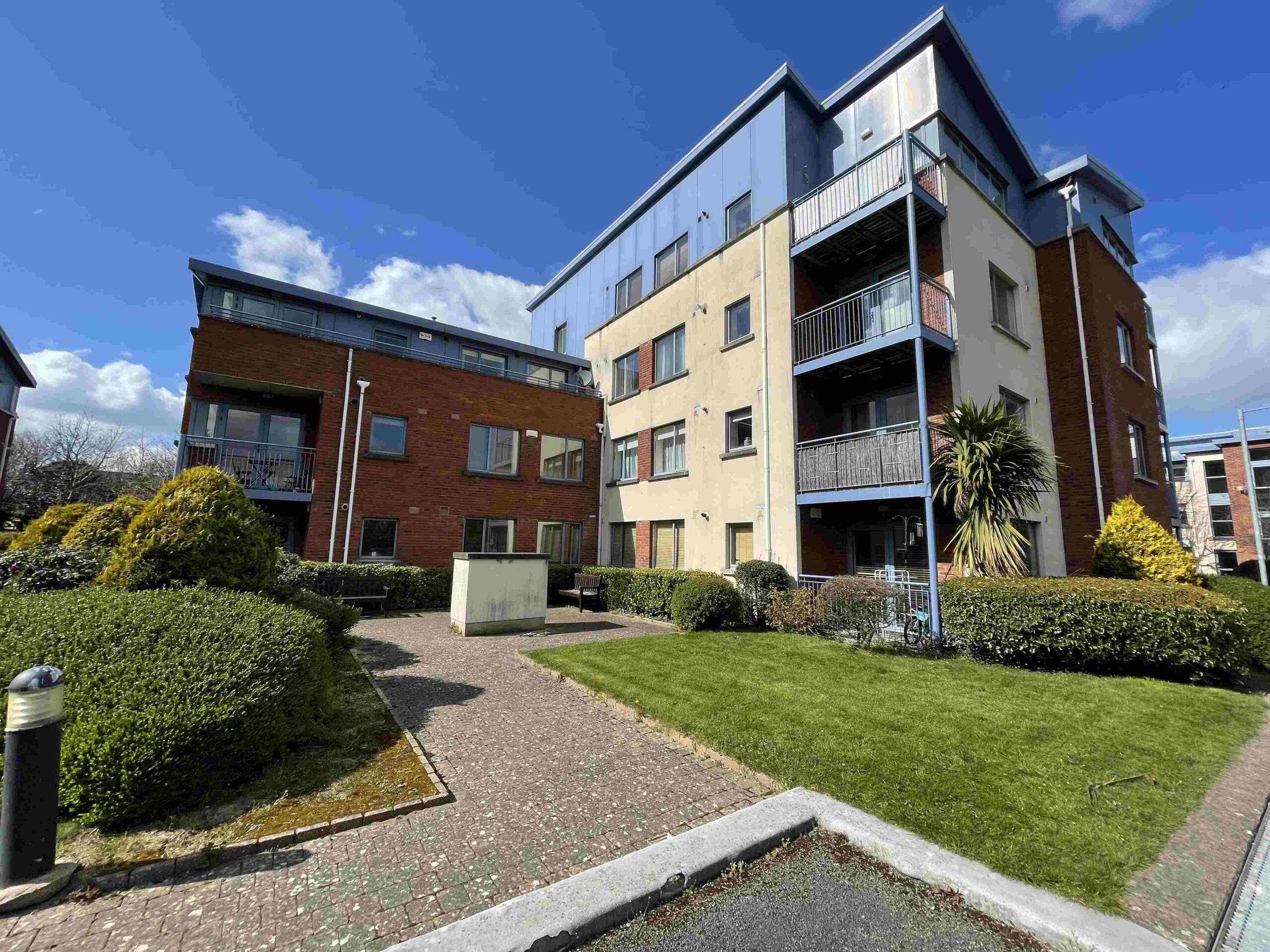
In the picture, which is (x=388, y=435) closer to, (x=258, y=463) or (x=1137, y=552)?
(x=258, y=463)

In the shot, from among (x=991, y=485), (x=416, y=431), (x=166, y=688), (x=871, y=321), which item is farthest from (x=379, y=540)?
(x=991, y=485)

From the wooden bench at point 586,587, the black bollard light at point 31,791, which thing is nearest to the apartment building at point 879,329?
the wooden bench at point 586,587

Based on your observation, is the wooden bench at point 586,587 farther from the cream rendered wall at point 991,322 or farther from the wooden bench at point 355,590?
the cream rendered wall at point 991,322

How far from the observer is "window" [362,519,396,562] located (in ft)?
49.5

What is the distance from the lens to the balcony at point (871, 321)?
1086cm

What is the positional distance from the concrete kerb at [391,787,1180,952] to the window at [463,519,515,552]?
46.9ft

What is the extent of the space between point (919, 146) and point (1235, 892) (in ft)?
40.9

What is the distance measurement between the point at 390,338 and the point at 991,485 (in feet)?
56.4

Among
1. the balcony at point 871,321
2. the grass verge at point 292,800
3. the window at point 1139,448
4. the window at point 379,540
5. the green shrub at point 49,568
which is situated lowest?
the grass verge at point 292,800

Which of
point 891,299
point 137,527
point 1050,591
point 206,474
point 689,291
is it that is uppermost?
point 689,291

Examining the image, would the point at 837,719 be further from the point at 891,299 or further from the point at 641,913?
the point at 891,299

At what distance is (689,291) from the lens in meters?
16.5

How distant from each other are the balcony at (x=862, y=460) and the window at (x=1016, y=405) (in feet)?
11.0

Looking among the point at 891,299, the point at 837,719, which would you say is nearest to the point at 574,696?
the point at 837,719
